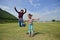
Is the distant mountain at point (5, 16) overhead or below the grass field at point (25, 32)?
overhead

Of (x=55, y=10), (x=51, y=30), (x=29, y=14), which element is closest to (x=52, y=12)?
(x=55, y=10)

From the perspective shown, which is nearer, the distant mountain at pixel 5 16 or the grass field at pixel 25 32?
the grass field at pixel 25 32

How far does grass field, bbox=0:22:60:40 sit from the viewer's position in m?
4.75

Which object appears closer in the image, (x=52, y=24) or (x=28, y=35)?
(x=28, y=35)

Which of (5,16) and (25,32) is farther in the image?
(5,16)

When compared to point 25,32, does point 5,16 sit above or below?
above

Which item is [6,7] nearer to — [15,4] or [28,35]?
[15,4]

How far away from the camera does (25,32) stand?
16.6 ft

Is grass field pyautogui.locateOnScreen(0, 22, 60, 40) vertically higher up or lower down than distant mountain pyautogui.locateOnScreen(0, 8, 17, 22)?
lower down

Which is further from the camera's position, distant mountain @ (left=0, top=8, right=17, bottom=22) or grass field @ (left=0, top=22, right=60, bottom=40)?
distant mountain @ (left=0, top=8, right=17, bottom=22)

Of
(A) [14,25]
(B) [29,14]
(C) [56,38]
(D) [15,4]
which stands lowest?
(C) [56,38]

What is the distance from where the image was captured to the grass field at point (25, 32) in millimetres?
4746

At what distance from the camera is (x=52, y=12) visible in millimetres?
5402

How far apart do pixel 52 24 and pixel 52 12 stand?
817mm
